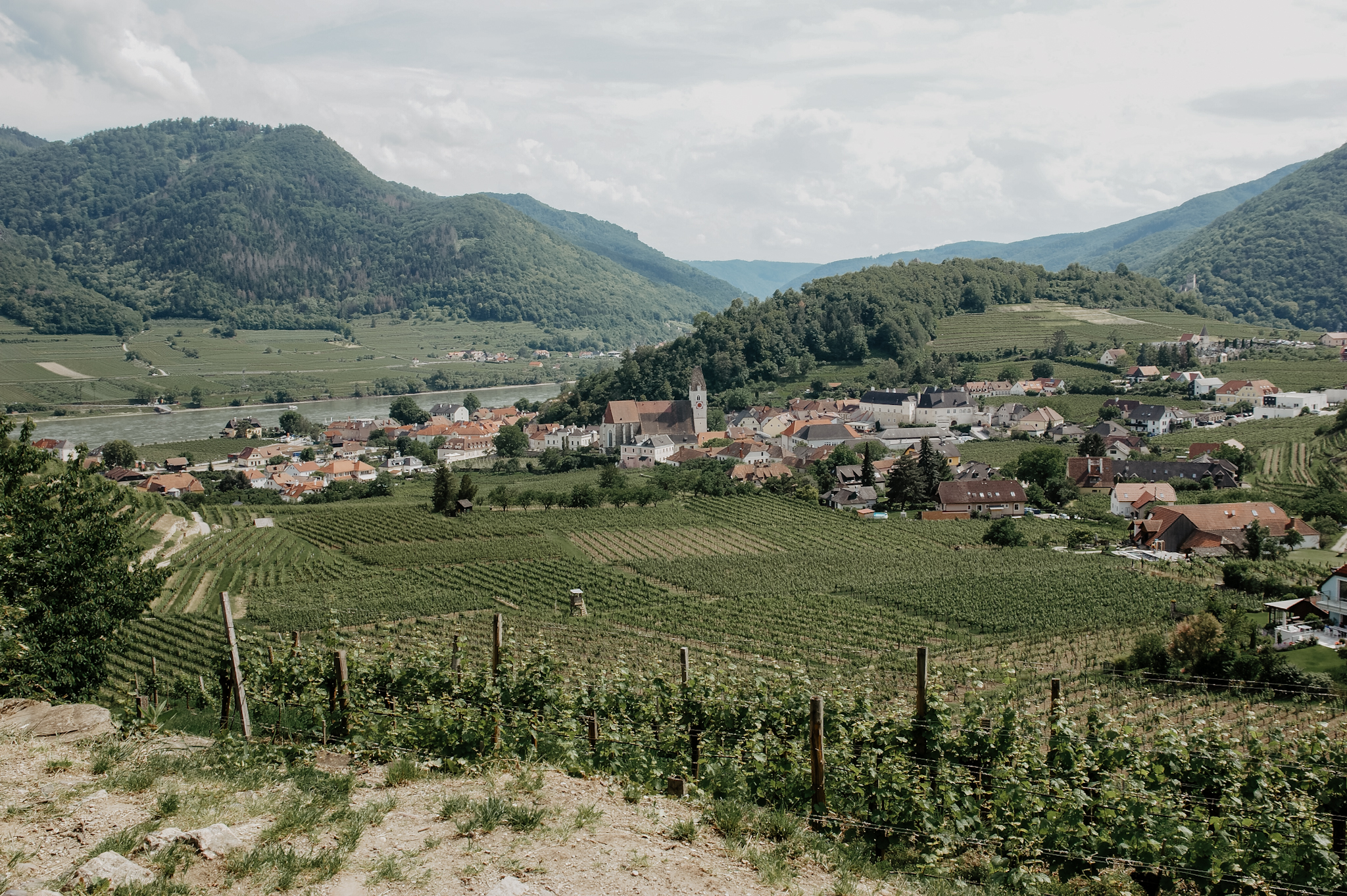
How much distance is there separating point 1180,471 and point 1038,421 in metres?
20.9

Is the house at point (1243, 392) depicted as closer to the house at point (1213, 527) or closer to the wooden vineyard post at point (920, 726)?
the house at point (1213, 527)

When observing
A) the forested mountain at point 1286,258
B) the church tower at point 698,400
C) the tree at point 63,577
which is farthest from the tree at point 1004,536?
the forested mountain at point 1286,258

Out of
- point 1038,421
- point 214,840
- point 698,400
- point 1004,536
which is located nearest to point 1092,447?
point 1038,421

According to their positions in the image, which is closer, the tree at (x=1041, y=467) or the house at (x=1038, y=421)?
the tree at (x=1041, y=467)

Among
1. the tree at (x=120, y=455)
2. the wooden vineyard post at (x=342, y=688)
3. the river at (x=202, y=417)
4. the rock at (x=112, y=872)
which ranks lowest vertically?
the tree at (x=120, y=455)

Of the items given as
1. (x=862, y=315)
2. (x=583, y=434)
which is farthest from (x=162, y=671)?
(x=862, y=315)

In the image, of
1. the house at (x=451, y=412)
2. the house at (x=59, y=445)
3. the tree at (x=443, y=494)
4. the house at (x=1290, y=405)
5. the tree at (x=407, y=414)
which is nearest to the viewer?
the tree at (x=443, y=494)

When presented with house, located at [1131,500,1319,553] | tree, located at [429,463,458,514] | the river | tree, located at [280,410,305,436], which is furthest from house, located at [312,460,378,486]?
house, located at [1131,500,1319,553]

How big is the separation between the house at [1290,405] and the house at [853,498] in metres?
36.0

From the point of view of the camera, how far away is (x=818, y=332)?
3629 inches

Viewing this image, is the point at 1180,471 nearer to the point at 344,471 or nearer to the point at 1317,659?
the point at 1317,659

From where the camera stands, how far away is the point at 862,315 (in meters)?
94.8

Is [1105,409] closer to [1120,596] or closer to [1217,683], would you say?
[1120,596]

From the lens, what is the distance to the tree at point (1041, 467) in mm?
45594
